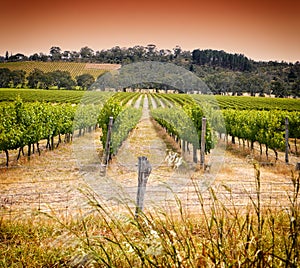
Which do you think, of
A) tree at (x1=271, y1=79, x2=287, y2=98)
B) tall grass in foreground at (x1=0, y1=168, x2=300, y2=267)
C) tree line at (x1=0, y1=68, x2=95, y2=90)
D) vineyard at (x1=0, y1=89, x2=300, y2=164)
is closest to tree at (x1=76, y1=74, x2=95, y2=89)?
tree line at (x1=0, y1=68, x2=95, y2=90)

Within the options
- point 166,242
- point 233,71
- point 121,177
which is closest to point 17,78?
point 233,71

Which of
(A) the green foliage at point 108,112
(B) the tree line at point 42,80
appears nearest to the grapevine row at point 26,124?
(A) the green foliage at point 108,112

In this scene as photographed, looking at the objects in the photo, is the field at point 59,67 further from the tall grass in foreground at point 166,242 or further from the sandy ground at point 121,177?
the tall grass in foreground at point 166,242

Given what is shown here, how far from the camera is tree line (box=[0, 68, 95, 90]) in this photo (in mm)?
39188

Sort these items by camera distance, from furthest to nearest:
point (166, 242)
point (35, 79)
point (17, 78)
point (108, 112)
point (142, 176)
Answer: point (35, 79) < point (17, 78) < point (108, 112) < point (142, 176) < point (166, 242)

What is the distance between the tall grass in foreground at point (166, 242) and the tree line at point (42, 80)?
37.4 meters

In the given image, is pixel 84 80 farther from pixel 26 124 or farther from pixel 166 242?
pixel 166 242

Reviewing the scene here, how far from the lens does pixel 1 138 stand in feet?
26.7

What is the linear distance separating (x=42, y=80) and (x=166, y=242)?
137ft

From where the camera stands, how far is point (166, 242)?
1.37m

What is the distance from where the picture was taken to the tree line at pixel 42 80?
129 ft

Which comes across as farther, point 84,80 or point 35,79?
point 84,80

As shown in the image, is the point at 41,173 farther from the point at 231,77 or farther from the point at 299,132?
the point at 231,77

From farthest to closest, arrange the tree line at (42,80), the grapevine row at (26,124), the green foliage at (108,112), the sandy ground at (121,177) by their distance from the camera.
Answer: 1. the tree line at (42,80)
2. the green foliage at (108,112)
3. the grapevine row at (26,124)
4. the sandy ground at (121,177)
